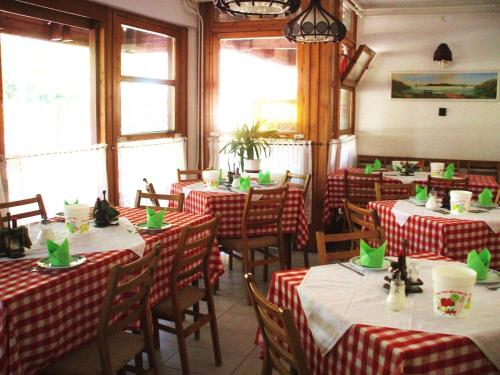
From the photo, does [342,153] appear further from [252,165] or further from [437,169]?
[252,165]

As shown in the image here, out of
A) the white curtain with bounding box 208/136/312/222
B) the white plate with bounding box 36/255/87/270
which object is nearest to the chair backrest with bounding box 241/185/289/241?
the white curtain with bounding box 208/136/312/222

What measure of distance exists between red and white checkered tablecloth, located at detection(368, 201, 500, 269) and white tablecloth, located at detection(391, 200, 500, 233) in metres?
0.03

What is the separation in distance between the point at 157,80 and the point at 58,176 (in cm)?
178

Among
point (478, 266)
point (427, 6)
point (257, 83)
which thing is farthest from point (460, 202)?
point (427, 6)

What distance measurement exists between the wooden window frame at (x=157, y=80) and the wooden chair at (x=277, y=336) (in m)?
3.42

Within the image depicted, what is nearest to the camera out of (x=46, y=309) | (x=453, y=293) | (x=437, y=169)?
(x=453, y=293)

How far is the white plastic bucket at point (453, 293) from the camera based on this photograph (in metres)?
1.87

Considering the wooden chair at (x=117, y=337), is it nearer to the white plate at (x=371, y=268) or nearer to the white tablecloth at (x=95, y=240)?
the white tablecloth at (x=95, y=240)

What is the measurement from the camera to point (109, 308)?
2.10m

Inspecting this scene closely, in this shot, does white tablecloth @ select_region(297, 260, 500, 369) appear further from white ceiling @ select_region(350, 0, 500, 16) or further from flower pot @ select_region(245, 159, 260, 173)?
white ceiling @ select_region(350, 0, 500, 16)

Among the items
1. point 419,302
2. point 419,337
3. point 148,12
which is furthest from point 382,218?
point 148,12

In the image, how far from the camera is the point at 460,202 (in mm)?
3576

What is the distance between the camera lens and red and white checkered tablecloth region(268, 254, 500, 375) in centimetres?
166

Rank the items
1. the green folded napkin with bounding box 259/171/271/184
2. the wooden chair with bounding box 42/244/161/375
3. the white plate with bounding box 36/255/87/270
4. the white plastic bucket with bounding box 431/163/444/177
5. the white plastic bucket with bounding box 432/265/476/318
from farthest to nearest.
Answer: the white plastic bucket with bounding box 431/163/444/177 → the green folded napkin with bounding box 259/171/271/184 → the white plate with bounding box 36/255/87/270 → the wooden chair with bounding box 42/244/161/375 → the white plastic bucket with bounding box 432/265/476/318
